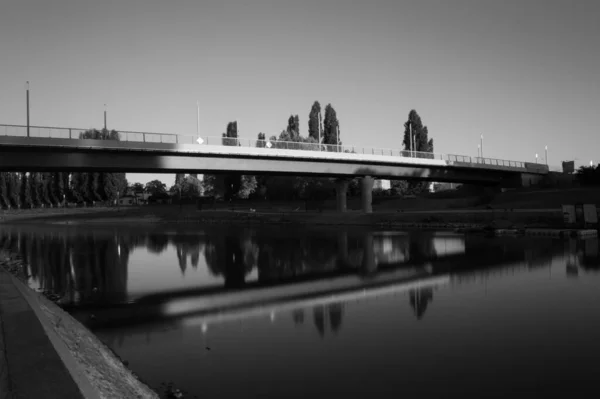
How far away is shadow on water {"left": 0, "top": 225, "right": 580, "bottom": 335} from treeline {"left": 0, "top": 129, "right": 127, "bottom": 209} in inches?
2436

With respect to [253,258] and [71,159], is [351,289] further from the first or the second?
[71,159]

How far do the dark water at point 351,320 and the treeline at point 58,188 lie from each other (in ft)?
247

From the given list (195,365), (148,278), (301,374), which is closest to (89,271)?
(148,278)

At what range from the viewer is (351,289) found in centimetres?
2150

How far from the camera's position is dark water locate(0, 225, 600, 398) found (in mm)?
10500

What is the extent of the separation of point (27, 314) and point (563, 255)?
30846 millimetres

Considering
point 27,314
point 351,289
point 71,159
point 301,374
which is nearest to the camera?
point 27,314

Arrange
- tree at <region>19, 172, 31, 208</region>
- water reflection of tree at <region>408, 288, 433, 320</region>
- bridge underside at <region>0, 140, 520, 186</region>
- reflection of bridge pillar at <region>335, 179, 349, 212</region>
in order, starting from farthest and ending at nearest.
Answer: tree at <region>19, 172, 31, 208</region>, reflection of bridge pillar at <region>335, 179, 349, 212</region>, bridge underside at <region>0, 140, 520, 186</region>, water reflection of tree at <region>408, 288, 433, 320</region>

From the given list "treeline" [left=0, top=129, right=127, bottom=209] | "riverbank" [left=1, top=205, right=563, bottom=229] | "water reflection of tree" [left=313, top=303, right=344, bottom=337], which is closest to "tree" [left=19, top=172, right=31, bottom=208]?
"treeline" [left=0, top=129, right=127, bottom=209]

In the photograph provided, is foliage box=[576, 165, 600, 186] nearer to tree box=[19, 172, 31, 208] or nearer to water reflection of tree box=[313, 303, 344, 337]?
water reflection of tree box=[313, 303, 344, 337]

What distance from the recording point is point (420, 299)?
1902 cm

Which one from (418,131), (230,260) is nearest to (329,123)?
(418,131)

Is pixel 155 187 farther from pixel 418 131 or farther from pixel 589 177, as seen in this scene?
pixel 589 177

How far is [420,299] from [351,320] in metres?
4.39
